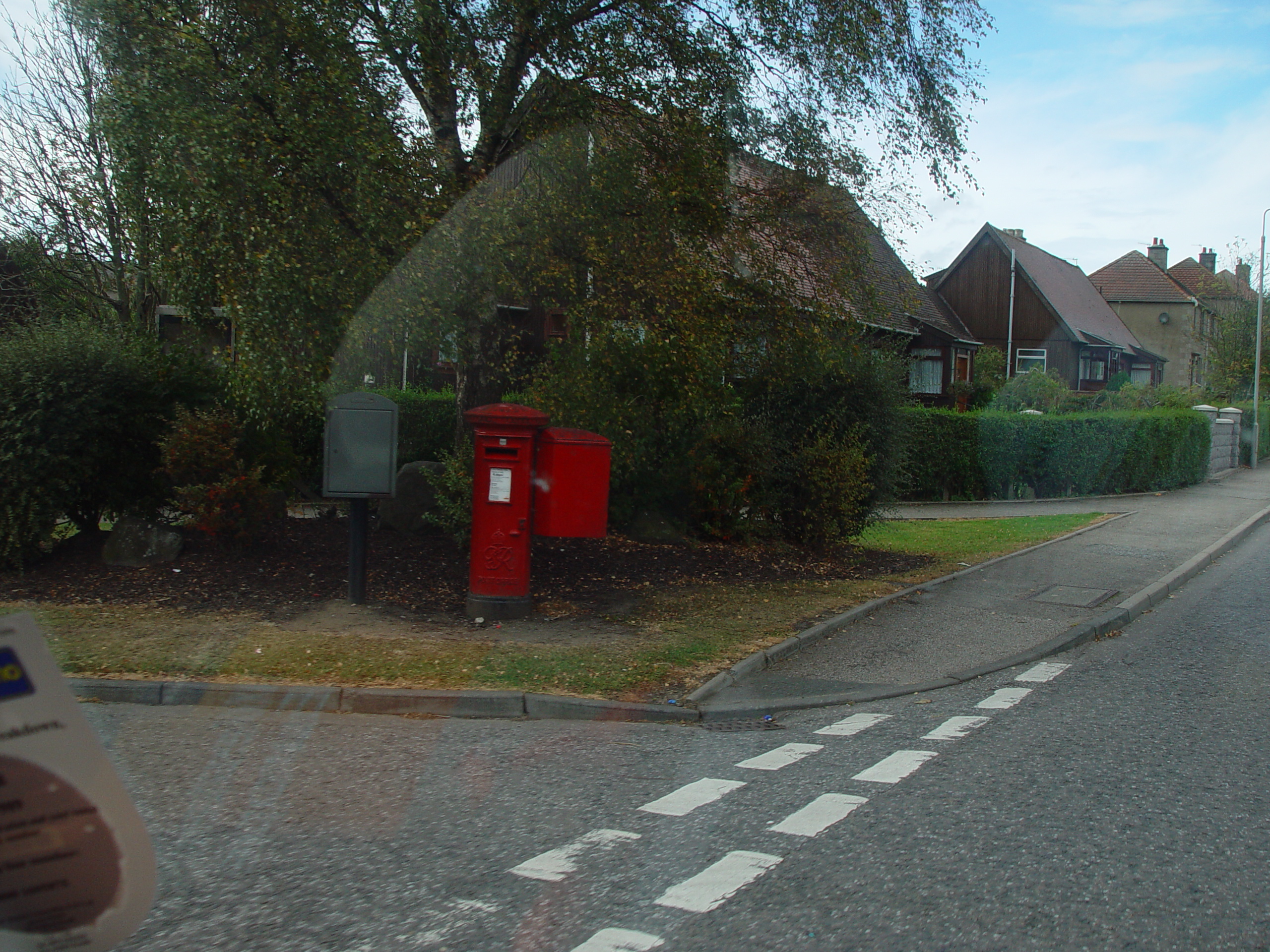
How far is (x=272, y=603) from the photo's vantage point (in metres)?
8.59

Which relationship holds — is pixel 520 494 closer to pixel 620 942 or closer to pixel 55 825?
pixel 620 942

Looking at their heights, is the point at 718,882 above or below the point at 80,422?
below

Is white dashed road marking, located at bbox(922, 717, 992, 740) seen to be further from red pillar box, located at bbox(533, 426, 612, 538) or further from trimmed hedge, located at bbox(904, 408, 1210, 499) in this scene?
trimmed hedge, located at bbox(904, 408, 1210, 499)

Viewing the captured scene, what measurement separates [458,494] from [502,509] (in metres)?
1.80

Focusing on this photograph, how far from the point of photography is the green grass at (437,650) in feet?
21.5

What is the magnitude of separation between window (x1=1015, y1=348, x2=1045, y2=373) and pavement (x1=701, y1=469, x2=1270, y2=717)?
30711 millimetres

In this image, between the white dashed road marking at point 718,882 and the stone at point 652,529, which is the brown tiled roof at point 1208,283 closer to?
the stone at point 652,529

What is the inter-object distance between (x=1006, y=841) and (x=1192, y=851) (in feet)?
2.27

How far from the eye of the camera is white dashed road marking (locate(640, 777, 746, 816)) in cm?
457

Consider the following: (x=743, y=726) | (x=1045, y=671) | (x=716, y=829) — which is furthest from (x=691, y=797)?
(x=1045, y=671)

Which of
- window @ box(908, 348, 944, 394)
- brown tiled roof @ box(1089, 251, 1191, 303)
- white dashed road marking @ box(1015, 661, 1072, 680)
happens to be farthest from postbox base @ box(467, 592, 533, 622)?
brown tiled roof @ box(1089, 251, 1191, 303)

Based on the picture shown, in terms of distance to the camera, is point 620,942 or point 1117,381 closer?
point 620,942

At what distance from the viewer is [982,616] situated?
9.32 m

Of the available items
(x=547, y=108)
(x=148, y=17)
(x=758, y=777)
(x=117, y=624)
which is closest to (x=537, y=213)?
(x=547, y=108)
